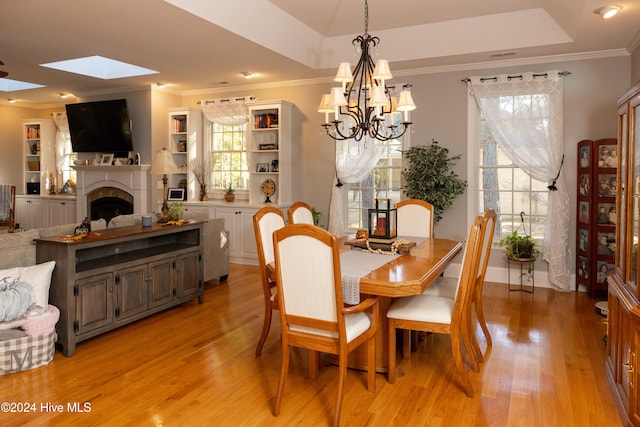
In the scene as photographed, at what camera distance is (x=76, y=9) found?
3887 millimetres

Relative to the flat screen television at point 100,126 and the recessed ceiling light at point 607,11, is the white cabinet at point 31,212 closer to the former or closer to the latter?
the flat screen television at point 100,126

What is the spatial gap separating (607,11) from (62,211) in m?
8.05

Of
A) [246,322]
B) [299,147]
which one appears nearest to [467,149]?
[299,147]

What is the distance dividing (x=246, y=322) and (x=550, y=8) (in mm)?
4174

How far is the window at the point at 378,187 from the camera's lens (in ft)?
20.9

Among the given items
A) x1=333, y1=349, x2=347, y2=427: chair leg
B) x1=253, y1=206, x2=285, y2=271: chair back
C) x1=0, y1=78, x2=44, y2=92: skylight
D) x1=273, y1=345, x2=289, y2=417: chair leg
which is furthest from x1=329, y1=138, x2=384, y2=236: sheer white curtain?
x1=0, y1=78, x2=44, y2=92: skylight

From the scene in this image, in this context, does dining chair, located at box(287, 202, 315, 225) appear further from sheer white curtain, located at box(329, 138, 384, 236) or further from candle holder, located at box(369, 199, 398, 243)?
sheer white curtain, located at box(329, 138, 384, 236)

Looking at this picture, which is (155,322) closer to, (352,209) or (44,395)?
(44,395)

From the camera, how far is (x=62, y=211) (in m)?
8.09

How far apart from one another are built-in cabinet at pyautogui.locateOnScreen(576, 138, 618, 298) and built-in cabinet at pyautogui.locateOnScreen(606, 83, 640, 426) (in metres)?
2.21

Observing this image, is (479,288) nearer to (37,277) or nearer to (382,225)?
(382,225)

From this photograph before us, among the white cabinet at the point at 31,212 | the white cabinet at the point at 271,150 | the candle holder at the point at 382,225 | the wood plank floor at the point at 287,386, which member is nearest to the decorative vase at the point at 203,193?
the white cabinet at the point at 271,150

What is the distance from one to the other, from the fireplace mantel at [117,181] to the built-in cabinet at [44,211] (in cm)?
37

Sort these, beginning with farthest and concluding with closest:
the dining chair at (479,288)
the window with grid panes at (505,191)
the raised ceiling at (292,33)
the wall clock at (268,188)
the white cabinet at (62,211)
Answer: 1. the white cabinet at (62,211)
2. the wall clock at (268,188)
3. the window with grid panes at (505,191)
4. the raised ceiling at (292,33)
5. the dining chair at (479,288)
